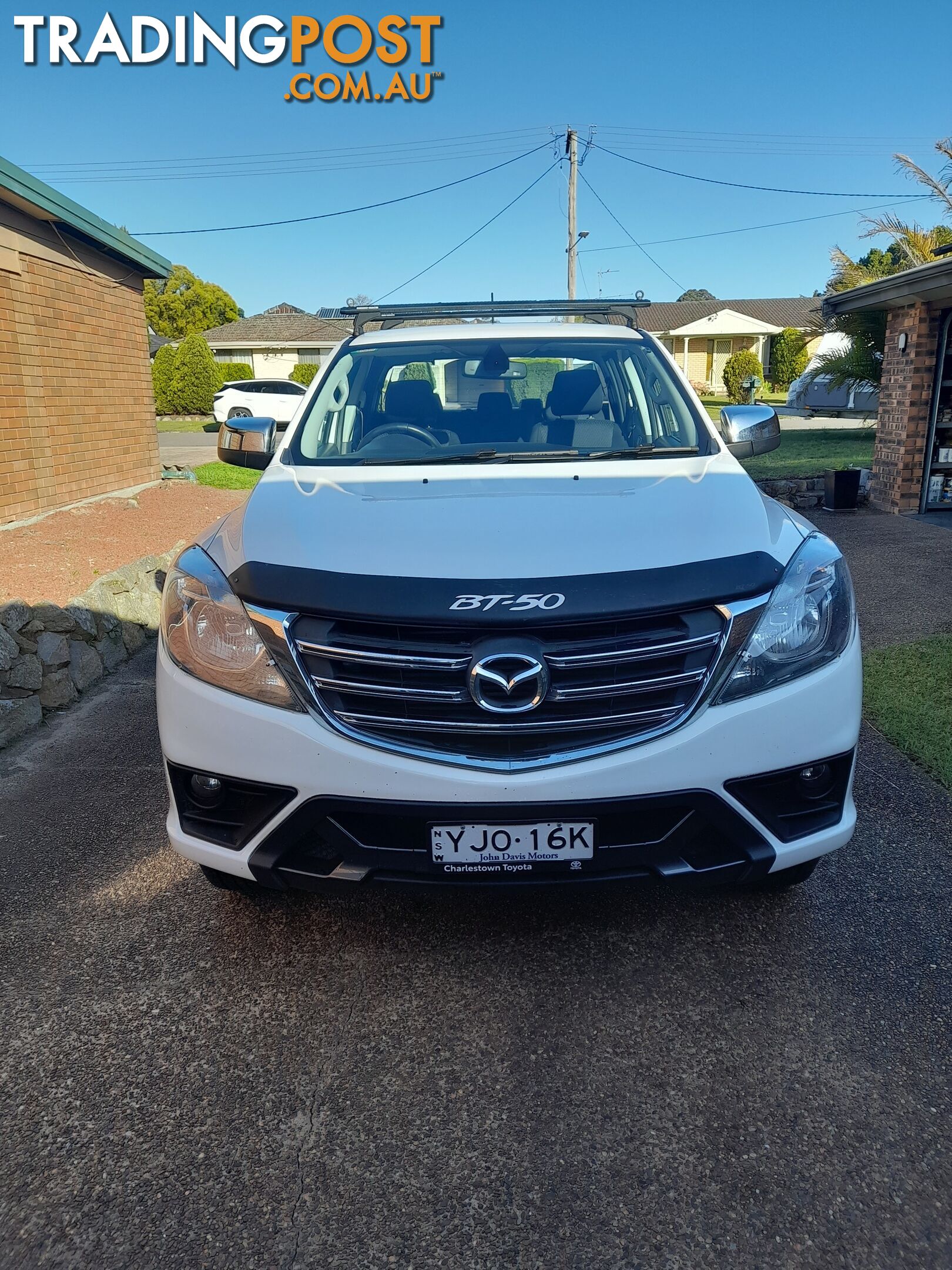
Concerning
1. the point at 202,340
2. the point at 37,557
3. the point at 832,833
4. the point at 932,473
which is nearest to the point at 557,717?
the point at 832,833

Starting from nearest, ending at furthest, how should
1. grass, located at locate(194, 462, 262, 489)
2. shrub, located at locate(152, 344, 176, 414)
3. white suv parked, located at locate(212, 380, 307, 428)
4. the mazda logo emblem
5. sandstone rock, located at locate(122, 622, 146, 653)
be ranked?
the mazda logo emblem → sandstone rock, located at locate(122, 622, 146, 653) → grass, located at locate(194, 462, 262, 489) → white suv parked, located at locate(212, 380, 307, 428) → shrub, located at locate(152, 344, 176, 414)

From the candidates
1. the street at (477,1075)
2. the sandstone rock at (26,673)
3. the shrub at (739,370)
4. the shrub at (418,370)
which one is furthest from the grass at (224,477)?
the shrub at (739,370)

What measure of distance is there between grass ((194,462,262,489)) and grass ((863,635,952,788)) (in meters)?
9.94

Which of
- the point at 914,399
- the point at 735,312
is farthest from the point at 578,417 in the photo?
the point at 735,312

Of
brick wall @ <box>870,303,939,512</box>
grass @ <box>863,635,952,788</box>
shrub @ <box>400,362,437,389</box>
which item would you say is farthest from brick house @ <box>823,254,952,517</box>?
shrub @ <box>400,362,437,389</box>

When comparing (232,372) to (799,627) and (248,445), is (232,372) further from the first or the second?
(799,627)

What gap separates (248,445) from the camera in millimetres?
3721

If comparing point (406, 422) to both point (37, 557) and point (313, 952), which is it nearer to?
point (313, 952)

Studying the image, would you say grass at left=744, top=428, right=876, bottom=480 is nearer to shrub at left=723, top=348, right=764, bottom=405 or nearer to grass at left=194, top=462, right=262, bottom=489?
grass at left=194, top=462, right=262, bottom=489

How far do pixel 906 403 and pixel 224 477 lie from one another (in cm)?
991

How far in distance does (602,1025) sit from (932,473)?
1033 cm

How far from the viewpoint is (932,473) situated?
1097cm

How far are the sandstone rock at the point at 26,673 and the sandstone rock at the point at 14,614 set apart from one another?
0.53 feet

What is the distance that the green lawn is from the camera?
3008 centimetres
